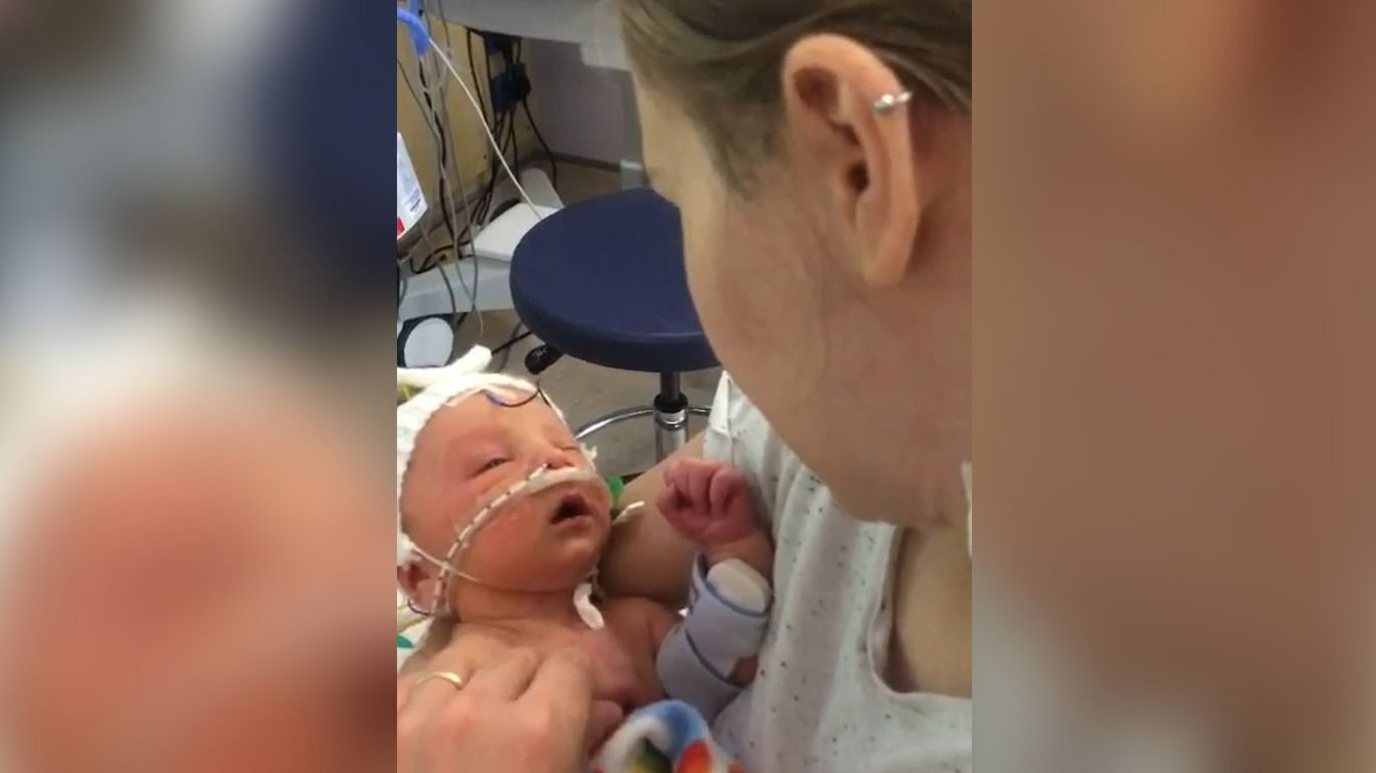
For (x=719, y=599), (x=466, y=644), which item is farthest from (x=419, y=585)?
(x=719, y=599)

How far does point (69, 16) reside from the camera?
8.6 inches

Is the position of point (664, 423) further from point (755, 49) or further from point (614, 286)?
point (755, 49)

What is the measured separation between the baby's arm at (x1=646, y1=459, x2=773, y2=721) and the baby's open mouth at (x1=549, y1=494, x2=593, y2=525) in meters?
0.04

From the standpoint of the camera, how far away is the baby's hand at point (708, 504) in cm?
50

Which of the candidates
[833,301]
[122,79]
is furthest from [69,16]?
[833,301]

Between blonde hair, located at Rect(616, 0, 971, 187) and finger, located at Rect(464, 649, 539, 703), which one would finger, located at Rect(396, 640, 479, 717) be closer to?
finger, located at Rect(464, 649, 539, 703)

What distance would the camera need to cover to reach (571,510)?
18.6 inches

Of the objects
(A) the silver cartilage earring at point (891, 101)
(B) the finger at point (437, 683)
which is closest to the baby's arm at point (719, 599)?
(B) the finger at point (437, 683)

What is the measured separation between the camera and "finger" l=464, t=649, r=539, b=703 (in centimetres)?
42

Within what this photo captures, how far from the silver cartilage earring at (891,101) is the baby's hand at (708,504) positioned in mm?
210

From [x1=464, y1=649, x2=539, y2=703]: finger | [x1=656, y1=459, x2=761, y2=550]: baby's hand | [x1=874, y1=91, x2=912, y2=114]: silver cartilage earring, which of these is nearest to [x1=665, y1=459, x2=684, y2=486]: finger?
[x1=656, y1=459, x2=761, y2=550]: baby's hand

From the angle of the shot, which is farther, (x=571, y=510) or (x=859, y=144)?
(x=571, y=510)

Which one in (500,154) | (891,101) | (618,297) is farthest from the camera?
(618,297)

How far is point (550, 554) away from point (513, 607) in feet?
0.08
